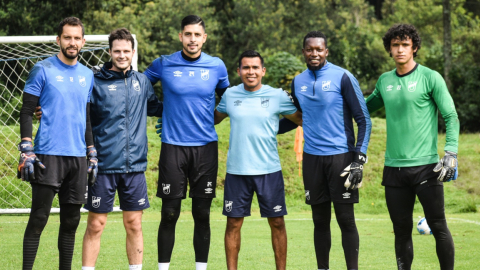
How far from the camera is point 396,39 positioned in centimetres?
505

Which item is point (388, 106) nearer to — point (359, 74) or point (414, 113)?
point (414, 113)

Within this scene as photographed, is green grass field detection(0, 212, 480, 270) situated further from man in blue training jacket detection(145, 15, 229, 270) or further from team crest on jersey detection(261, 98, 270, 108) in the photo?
team crest on jersey detection(261, 98, 270, 108)

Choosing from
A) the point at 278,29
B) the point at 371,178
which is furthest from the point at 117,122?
the point at 278,29

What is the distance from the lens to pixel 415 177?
4910 mm

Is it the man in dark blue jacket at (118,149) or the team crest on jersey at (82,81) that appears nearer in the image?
the team crest on jersey at (82,81)

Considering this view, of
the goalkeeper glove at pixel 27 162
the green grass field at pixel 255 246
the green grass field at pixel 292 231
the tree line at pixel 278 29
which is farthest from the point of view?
the tree line at pixel 278 29

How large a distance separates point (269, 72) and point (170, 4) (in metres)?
9.49

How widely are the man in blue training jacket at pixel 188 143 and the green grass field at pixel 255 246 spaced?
36.8 inches

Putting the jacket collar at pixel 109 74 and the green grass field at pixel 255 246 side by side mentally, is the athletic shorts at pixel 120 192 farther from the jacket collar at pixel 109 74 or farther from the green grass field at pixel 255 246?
the green grass field at pixel 255 246

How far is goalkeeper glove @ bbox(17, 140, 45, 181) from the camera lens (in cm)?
461

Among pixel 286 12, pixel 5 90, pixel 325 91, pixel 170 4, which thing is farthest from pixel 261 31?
pixel 325 91

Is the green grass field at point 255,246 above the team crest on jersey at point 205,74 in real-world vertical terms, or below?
below

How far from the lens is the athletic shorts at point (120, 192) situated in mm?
5141

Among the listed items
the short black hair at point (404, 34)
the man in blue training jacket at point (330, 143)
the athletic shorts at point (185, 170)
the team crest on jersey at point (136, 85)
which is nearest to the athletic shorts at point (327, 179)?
the man in blue training jacket at point (330, 143)
